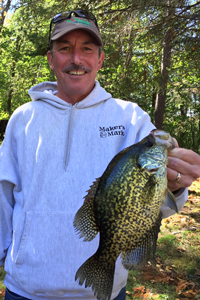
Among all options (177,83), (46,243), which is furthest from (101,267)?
(177,83)

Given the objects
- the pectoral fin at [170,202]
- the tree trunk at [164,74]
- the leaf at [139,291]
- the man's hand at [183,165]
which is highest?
the tree trunk at [164,74]

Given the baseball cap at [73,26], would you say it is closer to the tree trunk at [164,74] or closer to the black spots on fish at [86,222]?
the black spots on fish at [86,222]

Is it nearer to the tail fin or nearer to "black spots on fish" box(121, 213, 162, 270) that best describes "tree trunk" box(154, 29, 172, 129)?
"black spots on fish" box(121, 213, 162, 270)

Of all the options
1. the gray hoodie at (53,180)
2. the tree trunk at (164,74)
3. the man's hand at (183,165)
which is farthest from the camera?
the tree trunk at (164,74)

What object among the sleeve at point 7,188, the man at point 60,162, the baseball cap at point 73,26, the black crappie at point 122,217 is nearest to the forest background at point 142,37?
the baseball cap at point 73,26

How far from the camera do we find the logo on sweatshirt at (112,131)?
2047 millimetres

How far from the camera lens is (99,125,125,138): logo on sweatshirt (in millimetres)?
2047

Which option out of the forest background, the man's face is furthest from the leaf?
the forest background

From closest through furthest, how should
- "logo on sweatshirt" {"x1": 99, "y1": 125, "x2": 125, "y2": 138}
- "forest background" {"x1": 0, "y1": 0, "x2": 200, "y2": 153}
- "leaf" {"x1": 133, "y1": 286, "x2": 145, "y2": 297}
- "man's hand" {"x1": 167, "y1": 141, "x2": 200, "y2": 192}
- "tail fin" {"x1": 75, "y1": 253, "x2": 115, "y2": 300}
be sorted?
"tail fin" {"x1": 75, "y1": 253, "x2": 115, "y2": 300} → "man's hand" {"x1": 167, "y1": 141, "x2": 200, "y2": 192} → "logo on sweatshirt" {"x1": 99, "y1": 125, "x2": 125, "y2": 138} → "leaf" {"x1": 133, "y1": 286, "x2": 145, "y2": 297} → "forest background" {"x1": 0, "y1": 0, "x2": 200, "y2": 153}

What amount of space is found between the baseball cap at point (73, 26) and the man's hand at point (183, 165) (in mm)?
1293

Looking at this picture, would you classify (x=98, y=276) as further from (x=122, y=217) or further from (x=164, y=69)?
(x=164, y=69)

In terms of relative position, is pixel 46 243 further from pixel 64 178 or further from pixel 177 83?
pixel 177 83

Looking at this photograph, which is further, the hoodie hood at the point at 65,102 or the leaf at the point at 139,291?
the leaf at the point at 139,291

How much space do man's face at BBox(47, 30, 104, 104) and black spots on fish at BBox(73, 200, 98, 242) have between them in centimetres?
121
